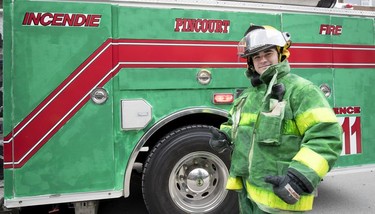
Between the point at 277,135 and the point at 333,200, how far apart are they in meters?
3.05

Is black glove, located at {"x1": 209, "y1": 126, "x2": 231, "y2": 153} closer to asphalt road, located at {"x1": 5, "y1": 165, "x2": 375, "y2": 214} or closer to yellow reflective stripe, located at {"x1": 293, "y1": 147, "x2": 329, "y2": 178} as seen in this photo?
yellow reflective stripe, located at {"x1": 293, "y1": 147, "x2": 329, "y2": 178}

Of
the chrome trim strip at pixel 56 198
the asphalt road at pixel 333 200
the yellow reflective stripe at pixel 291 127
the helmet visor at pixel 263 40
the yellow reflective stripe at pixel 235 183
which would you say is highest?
the helmet visor at pixel 263 40

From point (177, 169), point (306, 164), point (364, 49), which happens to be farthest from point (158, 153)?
point (364, 49)

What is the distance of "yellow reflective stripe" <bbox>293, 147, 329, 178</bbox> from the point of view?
1477 mm

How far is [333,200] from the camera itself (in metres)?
4.16

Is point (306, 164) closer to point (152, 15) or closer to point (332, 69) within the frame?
point (152, 15)

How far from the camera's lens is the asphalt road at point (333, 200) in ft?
12.0

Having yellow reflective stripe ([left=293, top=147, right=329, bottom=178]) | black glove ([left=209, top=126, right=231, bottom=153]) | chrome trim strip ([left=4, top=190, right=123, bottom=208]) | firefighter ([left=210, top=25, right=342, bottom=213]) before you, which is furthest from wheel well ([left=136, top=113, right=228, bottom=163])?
yellow reflective stripe ([left=293, top=147, right=329, bottom=178])

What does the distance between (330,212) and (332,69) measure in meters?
1.61

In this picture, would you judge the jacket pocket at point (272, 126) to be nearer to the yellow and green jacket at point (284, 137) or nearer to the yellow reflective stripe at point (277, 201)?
→ the yellow and green jacket at point (284, 137)

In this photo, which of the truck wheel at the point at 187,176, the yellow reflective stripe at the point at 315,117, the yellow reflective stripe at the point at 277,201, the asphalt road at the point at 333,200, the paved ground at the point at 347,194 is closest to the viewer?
the yellow reflective stripe at the point at 315,117

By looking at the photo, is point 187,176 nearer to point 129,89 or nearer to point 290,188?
point 129,89

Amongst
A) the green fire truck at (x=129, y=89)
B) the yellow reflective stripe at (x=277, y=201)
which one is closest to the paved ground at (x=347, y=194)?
the green fire truck at (x=129, y=89)

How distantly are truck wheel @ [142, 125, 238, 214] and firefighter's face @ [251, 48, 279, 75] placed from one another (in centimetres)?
139
